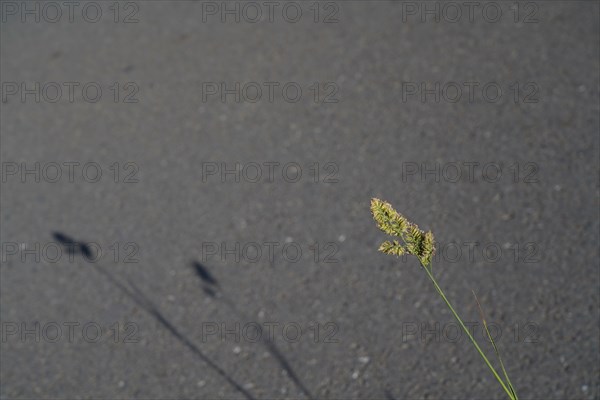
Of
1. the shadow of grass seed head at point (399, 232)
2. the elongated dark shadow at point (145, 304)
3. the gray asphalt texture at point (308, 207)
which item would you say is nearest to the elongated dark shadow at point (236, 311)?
the gray asphalt texture at point (308, 207)

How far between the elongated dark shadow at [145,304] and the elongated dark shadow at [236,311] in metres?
0.21

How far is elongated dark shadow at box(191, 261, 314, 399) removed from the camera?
3.50 metres

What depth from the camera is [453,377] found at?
3.39 meters

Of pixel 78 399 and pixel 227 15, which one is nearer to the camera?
pixel 78 399

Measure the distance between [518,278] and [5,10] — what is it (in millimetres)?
5326

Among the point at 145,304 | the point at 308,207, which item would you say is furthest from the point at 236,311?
the point at 308,207

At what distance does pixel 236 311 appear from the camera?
394 cm

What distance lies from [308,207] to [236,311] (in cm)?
87

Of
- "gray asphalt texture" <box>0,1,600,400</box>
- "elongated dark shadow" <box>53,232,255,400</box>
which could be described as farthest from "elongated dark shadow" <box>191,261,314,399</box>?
"elongated dark shadow" <box>53,232,255,400</box>

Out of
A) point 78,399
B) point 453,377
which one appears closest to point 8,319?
point 78,399

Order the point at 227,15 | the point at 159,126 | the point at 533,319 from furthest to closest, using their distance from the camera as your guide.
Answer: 1. the point at 227,15
2. the point at 159,126
3. the point at 533,319

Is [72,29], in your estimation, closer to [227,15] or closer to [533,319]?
[227,15]

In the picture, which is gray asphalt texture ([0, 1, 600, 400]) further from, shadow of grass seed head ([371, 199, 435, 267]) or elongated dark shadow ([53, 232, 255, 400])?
shadow of grass seed head ([371, 199, 435, 267])

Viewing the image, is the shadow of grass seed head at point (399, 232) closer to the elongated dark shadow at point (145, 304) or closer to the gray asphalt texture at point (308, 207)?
the gray asphalt texture at point (308, 207)
